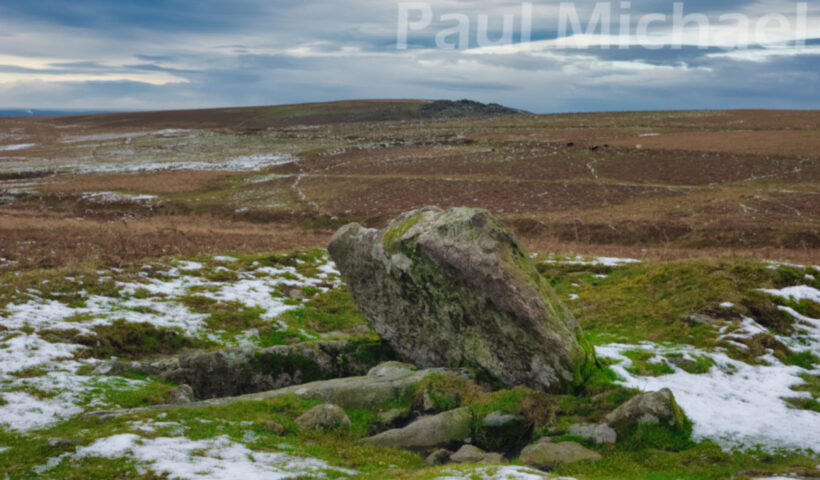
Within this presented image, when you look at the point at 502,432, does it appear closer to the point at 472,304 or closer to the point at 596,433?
the point at 596,433

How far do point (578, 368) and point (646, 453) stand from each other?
9.99 feet

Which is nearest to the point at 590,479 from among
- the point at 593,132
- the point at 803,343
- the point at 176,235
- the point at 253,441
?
the point at 253,441

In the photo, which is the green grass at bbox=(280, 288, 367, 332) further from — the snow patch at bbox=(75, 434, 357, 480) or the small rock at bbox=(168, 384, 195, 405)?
the snow patch at bbox=(75, 434, 357, 480)

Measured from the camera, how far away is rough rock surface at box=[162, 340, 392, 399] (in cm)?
1603

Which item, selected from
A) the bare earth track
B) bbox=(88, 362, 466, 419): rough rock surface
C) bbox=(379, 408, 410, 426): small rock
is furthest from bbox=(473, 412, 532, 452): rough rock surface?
the bare earth track

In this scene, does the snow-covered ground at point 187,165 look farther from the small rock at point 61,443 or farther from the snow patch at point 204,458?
the snow patch at point 204,458

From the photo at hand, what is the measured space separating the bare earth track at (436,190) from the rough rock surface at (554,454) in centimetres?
2182

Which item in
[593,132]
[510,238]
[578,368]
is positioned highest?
[593,132]

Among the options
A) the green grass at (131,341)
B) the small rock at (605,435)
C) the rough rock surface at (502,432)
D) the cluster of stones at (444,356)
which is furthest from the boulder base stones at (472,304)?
the green grass at (131,341)

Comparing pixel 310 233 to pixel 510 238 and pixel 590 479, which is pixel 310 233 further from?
pixel 590 479

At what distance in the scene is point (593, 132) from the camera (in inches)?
4631

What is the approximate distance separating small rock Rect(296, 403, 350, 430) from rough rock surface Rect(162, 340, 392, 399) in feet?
13.1

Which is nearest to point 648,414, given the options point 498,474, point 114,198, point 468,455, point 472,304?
point 468,455

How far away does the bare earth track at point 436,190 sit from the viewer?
3800cm
